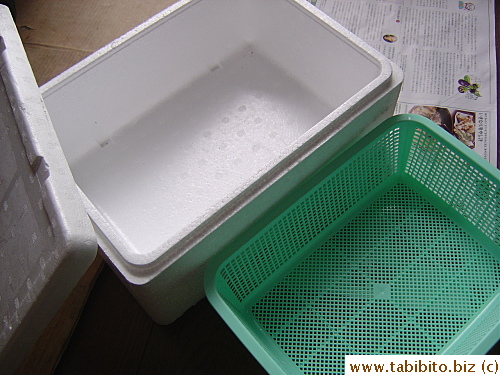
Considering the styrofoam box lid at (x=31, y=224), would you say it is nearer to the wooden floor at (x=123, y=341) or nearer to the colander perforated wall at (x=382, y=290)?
the wooden floor at (x=123, y=341)

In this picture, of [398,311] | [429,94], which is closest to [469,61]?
[429,94]

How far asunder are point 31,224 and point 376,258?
0.63 m

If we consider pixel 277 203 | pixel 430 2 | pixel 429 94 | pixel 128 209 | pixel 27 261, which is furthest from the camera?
pixel 430 2

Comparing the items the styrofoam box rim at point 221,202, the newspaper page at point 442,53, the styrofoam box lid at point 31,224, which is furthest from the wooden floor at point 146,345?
the newspaper page at point 442,53

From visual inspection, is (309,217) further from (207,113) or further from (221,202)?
(207,113)

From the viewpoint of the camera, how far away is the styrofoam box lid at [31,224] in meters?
0.49

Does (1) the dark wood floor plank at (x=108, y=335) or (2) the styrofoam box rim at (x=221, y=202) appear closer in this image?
(2) the styrofoam box rim at (x=221, y=202)

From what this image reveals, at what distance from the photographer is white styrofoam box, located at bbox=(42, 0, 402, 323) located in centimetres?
84

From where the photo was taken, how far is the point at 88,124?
0.97m

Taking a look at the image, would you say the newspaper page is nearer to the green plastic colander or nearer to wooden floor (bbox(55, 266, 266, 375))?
the green plastic colander

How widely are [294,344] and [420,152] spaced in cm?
44

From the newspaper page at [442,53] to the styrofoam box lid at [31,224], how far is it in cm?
81

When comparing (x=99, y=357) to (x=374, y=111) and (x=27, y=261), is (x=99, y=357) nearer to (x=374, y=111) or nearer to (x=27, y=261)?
(x=27, y=261)

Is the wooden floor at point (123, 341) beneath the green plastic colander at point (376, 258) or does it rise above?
beneath
